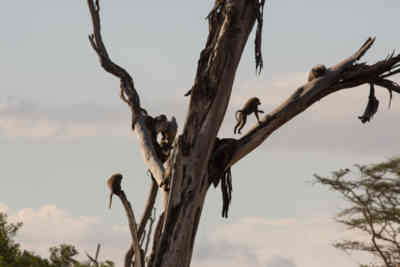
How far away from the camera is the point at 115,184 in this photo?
354 inches

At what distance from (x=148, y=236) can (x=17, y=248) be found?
25544 mm

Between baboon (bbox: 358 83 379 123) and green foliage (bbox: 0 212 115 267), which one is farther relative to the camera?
green foliage (bbox: 0 212 115 267)

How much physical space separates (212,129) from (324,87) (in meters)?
1.26

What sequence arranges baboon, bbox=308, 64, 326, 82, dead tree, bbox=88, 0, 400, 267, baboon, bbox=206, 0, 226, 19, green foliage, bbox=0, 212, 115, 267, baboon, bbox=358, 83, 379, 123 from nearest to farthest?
dead tree, bbox=88, 0, 400, 267
baboon, bbox=206, 0, 226, 19
baboon, bbox=308, 64, 326, 82
baboon, bbox=358, 83, 379, 123
green foliage, bbox=0, 212, 115, 267

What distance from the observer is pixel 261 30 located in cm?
872

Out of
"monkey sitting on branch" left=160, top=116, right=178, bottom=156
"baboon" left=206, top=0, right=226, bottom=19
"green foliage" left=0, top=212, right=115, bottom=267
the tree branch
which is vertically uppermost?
"green foliage" left=0, top=212, right=115, bottom=267

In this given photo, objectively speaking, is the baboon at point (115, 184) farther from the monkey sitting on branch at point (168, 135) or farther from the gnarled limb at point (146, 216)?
the monkey sitting on branch at point (168, 135)

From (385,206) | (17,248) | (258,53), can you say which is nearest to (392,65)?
(258,53)

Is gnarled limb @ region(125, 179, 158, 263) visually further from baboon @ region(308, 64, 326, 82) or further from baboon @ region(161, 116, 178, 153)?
baboon @ region(308, 64, 326, 82)

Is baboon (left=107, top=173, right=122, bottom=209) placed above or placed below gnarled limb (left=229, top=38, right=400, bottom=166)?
below

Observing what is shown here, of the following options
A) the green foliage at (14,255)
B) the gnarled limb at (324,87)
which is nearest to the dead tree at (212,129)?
the gnarled limb at (324,87)

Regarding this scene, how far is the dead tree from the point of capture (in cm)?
809

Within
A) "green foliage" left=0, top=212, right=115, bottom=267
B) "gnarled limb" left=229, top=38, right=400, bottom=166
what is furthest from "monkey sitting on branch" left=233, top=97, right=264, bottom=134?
"green foliage" left=0, top=212, right=115, bottom=267

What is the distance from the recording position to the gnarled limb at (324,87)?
8.53m
